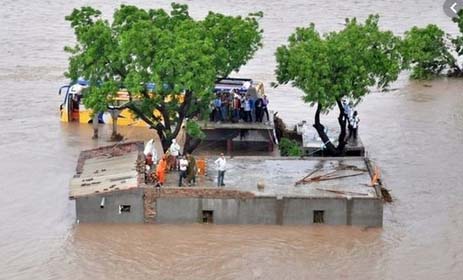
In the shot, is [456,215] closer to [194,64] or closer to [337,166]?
[337,166]

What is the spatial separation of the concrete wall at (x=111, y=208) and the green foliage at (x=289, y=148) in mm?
7721

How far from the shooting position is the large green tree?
96.9ft

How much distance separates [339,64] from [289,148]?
365 cm

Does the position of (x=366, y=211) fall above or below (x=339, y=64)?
below

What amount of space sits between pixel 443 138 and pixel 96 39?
1541 centimetres

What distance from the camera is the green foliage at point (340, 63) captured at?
31641 millimetres

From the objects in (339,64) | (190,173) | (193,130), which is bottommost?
(190,173)

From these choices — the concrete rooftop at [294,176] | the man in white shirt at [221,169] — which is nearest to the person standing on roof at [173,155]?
the concrete rooftop at [294,176]

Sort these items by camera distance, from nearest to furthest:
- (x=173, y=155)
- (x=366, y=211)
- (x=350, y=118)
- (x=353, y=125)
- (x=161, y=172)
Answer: (x=366, y=211)
(x=161, y=172)
(x=173, y=155)
(x=350, y=118)
(x=353, y=125)

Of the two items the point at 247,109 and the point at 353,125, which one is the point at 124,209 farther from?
the point at 353,125

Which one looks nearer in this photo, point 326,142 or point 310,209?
point 310,209

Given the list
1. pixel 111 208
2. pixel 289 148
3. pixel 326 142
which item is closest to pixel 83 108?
pixel 289 148

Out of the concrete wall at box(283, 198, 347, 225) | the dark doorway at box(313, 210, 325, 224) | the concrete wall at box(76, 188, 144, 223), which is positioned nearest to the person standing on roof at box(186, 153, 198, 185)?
the concrete wall at box(76, 188, 144, 223)

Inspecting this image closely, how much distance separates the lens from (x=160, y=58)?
29.7 meters
